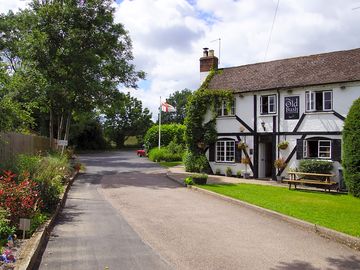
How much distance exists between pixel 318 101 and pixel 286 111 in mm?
1917

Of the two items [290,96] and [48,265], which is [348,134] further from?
[48,265]

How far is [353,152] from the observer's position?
58.7 feet

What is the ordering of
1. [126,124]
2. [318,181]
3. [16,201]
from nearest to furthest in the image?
[16,201] → [318,181] → [126,124]

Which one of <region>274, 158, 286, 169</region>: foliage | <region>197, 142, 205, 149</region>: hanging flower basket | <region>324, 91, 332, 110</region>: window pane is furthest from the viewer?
<region>197, 142, 205, 149</region>: hanging flower basket

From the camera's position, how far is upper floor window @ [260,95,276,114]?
24167 millimetres

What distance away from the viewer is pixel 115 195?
16672mm

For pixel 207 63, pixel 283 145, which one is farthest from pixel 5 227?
pixel 207 63

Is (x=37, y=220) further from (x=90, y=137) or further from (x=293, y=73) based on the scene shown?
(x=90, y=137)

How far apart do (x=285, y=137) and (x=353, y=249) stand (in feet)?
49.2

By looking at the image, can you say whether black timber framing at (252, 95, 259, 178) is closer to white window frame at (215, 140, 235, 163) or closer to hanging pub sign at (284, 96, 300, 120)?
white window frame at (215, 140, 235, 163)

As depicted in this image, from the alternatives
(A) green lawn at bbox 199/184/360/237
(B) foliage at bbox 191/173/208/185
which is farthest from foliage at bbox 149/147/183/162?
(A) green lawn at bbox 199/184/360/237

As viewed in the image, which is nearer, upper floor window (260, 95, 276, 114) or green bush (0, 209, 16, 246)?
green bush (0, 209, 16, 246)

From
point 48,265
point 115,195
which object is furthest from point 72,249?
point 115,195

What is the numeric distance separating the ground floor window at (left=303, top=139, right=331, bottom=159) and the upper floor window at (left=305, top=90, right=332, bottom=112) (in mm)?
1756
